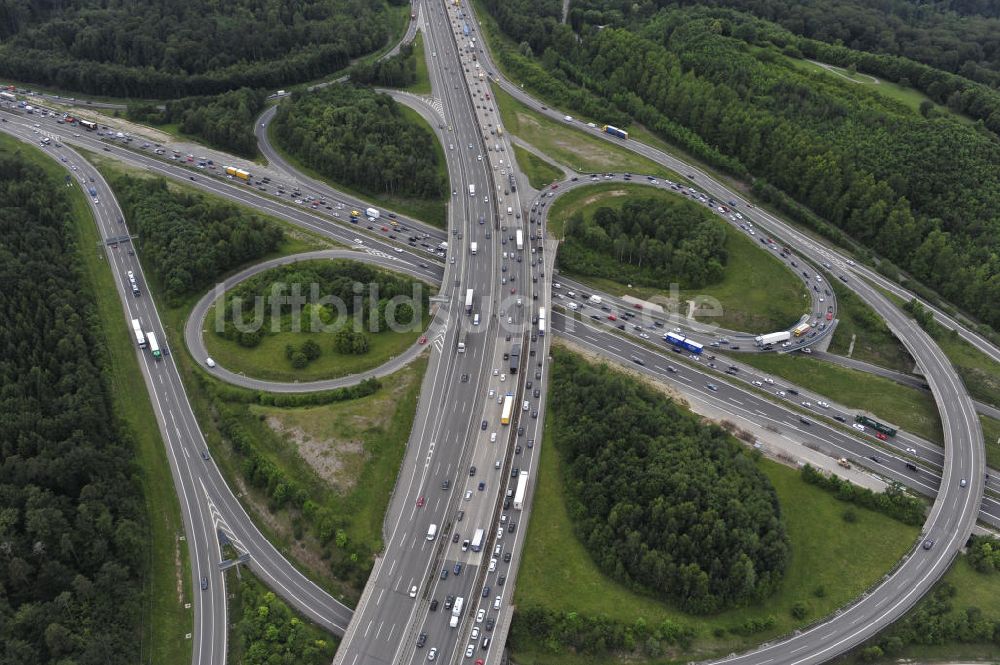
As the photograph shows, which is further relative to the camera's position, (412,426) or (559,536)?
(412,426)

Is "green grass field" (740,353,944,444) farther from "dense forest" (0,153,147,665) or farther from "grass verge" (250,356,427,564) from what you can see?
"dense forest" (0,153,147,665)

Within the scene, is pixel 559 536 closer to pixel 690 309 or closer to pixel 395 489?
pixel 395 489

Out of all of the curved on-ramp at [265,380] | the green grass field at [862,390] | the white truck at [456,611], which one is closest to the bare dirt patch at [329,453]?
the curved on-ramp at [265,380]

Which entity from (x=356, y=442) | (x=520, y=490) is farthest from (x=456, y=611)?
(x=356, y=442)

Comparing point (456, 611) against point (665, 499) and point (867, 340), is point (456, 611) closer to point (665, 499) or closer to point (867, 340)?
point (665, 499)

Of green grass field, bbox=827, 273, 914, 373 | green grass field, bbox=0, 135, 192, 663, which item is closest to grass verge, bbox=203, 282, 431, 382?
green grass field, bbox=0, 135, 192, 663

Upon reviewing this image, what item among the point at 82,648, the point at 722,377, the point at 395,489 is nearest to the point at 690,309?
the point at 722,377
